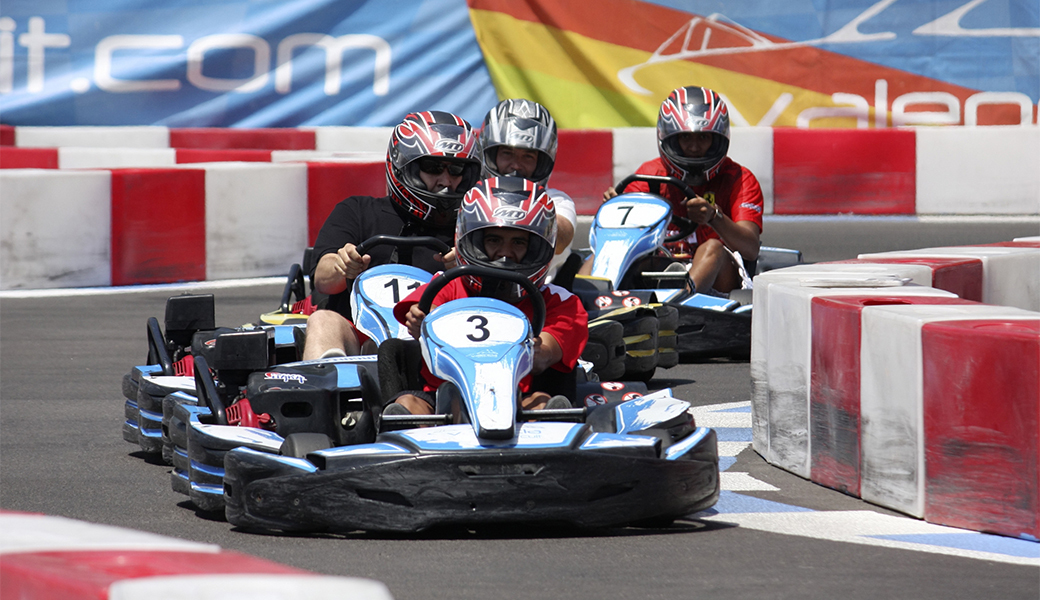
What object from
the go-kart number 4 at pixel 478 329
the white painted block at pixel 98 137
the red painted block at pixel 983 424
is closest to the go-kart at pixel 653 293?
the go-kart number 4 at pixel 478 329

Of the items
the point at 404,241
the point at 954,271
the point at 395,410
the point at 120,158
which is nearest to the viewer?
the point at 395,410

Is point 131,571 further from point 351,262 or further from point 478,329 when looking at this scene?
point 351,262

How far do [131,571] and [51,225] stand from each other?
26.4 feet

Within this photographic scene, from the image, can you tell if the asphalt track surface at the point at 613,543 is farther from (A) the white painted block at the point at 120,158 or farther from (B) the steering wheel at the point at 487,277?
(A) the white painted block at the point at 120,158

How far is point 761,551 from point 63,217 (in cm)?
688

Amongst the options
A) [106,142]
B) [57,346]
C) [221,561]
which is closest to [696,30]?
[106,142]

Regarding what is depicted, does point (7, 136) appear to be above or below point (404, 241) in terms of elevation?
above

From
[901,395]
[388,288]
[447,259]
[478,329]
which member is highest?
[447,259]

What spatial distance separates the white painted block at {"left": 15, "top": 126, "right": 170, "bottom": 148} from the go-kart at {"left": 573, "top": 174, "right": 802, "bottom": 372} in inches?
272

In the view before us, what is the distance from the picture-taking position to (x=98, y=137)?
1430cm

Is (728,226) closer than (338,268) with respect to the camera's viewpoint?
No

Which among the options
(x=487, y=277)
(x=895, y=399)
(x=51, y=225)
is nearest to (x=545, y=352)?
(x=487, y=277)

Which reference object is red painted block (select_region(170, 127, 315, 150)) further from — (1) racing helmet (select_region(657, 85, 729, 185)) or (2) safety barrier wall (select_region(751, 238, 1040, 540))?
(2) safety barrier wall (select_region(751, 238, 1040, 540))

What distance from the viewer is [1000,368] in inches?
163
